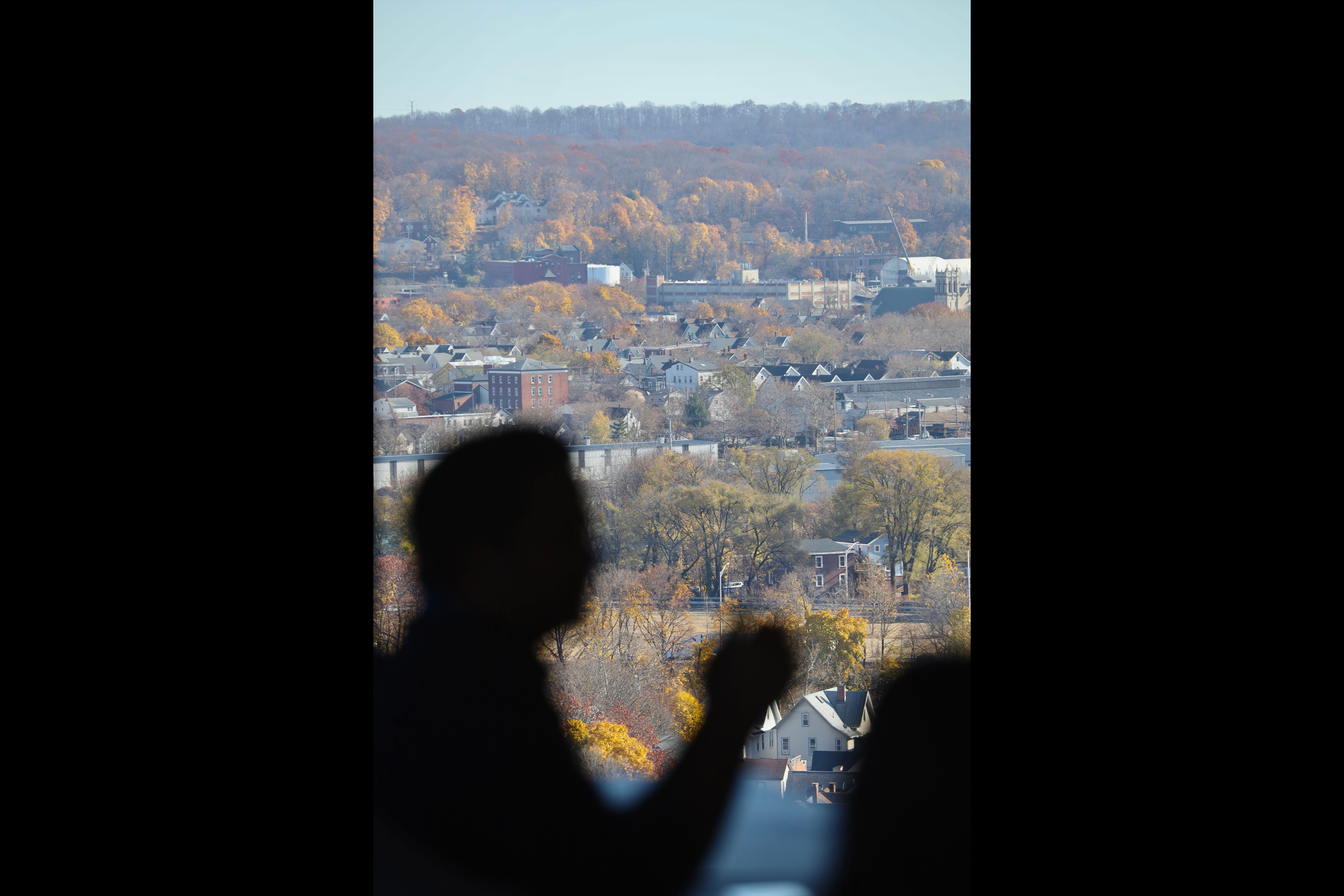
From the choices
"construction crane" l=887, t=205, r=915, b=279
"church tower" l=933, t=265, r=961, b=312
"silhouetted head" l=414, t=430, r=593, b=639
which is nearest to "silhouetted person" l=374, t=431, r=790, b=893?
"silhouetted head" l=414, t=430, r=593, b=639

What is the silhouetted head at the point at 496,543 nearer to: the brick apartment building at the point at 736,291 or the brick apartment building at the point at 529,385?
the brick apartment building at the point at 529,385

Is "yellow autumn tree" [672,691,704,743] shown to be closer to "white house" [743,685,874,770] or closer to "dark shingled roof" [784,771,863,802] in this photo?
"white house" [743,685,874,770]

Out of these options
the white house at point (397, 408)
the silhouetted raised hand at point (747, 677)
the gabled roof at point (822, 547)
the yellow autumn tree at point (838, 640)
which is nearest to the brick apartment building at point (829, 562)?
the gabled roof at point (822, 547)

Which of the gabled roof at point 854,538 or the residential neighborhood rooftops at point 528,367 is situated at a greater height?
the residential neighborhood rooftops at point 528,367

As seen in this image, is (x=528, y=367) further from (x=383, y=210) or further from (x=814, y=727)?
(x=814, y=727)

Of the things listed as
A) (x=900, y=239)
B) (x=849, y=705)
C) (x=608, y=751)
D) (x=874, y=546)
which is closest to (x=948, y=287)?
(x=900, y=239)
